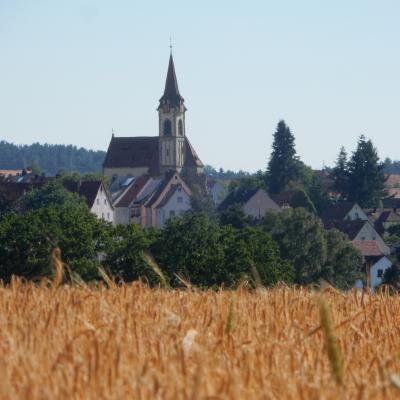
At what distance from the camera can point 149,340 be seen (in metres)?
5.83

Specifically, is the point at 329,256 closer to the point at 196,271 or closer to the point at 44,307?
the point at 196,271

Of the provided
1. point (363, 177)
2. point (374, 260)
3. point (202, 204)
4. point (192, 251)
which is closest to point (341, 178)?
point (363, 177)

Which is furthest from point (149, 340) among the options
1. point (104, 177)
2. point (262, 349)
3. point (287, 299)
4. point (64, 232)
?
point (104, 177)

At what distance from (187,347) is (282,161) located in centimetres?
13939

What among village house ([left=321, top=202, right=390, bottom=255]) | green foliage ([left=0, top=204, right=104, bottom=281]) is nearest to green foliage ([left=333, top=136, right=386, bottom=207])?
village house ([left=321, top=202, right=390, bottom=255])

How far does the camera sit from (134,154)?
180250 millimetres

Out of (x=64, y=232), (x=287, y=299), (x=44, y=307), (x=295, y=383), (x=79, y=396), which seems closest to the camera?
(x=79, y=396)

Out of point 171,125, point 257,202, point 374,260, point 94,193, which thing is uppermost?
point 171,125

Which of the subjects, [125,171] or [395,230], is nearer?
[395,230]

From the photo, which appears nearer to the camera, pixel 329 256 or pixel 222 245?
pixel 222 245

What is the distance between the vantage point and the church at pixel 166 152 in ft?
584

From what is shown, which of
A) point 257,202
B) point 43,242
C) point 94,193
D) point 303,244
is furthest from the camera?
point 257,202

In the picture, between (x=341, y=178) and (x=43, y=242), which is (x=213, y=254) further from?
(x=341, y=178)

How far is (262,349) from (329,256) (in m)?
73.0
